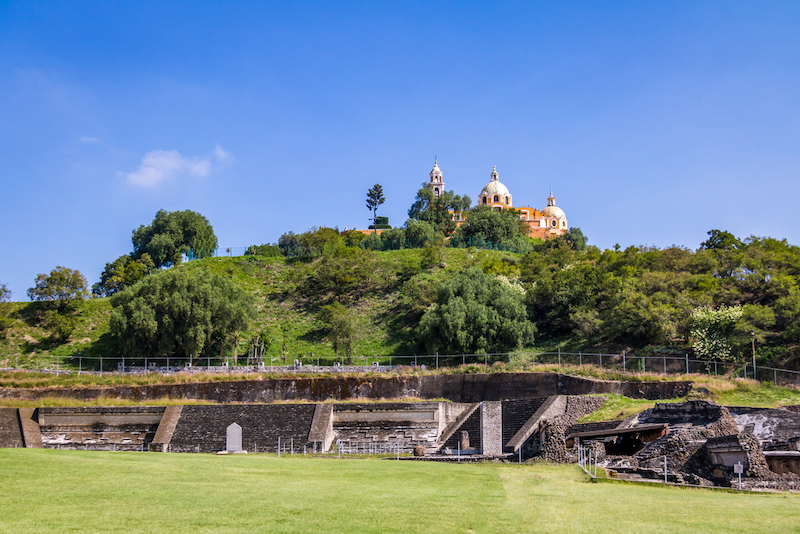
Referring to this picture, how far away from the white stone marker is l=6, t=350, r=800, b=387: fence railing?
10355 millimetres

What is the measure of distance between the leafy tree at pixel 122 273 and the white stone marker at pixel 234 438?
118ft

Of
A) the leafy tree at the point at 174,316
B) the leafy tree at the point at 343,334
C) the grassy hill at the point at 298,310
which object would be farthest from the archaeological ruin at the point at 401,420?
the leafy tree at the point at 343,334

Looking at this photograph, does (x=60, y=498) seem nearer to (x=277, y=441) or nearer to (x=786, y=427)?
(x=277, y=441)

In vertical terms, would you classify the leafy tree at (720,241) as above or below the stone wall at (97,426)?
above

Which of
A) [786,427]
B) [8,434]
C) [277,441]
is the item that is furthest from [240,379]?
[786,427]

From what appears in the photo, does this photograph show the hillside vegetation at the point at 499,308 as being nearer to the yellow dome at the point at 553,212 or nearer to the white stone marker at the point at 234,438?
the white stone marker at the point at 234,438

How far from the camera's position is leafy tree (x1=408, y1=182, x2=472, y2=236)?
322 ft

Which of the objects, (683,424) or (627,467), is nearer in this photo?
(627,467)

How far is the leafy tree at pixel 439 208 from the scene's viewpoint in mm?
98062

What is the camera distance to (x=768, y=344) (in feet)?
147

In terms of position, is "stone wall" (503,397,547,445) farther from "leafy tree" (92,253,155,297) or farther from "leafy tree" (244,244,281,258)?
"leafy tree" (244,244,281,258)

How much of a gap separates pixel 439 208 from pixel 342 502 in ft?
283

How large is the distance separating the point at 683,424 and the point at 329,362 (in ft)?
103

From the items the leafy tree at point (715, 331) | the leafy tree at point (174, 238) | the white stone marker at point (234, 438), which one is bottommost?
the white stone marker at point (234, 438)
